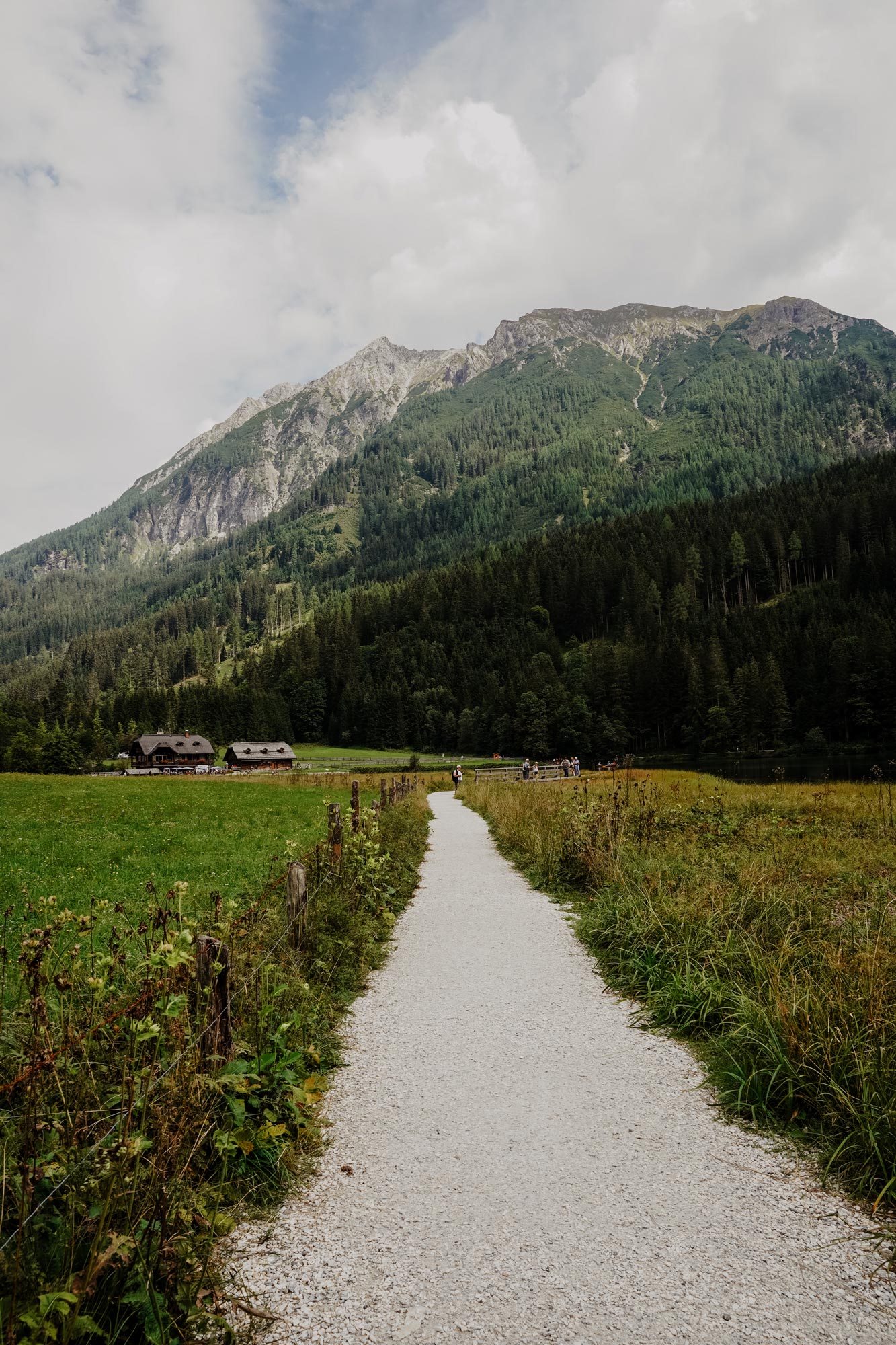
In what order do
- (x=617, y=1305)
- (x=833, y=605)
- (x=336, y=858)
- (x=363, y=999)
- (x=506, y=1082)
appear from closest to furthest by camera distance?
1. (x=617, y=1305)
2. (x=506, y=1082)
3. (x=363, y=999)
4. (x=336, y=858)
5. (x=833, y=605)

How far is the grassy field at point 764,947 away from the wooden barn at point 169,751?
113185 millimetres

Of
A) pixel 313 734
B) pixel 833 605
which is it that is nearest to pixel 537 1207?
pixel 833 605

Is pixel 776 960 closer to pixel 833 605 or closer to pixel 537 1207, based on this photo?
pixel 537 1207

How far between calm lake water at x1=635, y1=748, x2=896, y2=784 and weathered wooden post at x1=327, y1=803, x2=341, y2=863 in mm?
36500

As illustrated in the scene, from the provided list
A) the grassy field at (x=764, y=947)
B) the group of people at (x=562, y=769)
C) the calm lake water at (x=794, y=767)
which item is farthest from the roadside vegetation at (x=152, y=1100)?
the group of people at (x=562, y=769)

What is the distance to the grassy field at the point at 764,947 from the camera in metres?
5.14

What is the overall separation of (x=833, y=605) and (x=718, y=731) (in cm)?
3818

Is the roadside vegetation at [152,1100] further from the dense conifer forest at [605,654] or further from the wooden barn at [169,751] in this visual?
the wooden barn at [169,751]

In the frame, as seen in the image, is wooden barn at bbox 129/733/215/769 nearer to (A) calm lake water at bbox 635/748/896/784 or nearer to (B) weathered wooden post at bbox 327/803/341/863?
(A) calm lake water at bbox 635/748/896/784

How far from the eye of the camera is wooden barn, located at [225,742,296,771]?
372 feet

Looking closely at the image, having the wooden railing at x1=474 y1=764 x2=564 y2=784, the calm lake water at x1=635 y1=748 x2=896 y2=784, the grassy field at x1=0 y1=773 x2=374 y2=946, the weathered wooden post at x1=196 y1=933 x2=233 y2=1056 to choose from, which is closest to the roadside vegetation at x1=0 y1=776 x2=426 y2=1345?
the weathered wooden post at x1=196 y1=933 x2=233 y2=1056

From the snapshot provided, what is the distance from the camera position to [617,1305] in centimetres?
333

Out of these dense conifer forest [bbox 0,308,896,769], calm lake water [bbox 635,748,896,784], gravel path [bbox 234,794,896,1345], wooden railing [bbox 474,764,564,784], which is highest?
dense conifer forest [bbox 0,308,896,769]

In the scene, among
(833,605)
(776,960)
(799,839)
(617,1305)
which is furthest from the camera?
(833,605)
